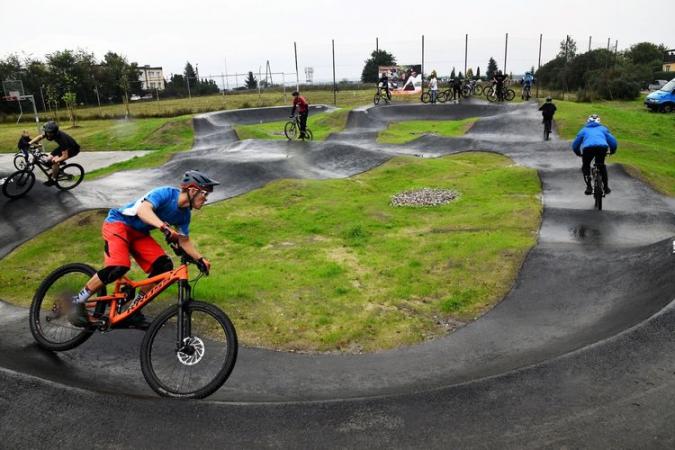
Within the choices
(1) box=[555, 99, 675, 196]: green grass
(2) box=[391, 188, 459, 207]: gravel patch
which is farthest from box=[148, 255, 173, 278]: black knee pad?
(1) box=[555, 99, 675, 196]: green grass

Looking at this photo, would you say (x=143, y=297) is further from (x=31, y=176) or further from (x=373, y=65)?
(x=373, y=65)

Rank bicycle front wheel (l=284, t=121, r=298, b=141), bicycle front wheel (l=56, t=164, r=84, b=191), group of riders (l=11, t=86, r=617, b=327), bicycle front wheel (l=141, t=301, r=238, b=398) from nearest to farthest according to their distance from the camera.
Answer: bicycle front wheel (l=141, t=301, r=238, b=398), group of riders (l=11, t=86, r=617, b=327), bicycle front wheel (l=56, t=164, r=84, b=191), bicycle front wheel (l=284, t=121, r=298, b=141)

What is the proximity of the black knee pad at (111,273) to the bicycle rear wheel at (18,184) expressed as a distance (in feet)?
31.8

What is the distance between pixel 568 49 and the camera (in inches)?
2045

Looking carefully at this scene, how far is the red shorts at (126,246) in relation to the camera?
5.14 m

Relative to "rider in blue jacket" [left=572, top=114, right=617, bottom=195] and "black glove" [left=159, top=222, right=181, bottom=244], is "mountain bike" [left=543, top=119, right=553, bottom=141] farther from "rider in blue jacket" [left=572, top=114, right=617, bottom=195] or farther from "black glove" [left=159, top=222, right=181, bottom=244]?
"black glove" [left=159, top=222, right=181, bottom=244]

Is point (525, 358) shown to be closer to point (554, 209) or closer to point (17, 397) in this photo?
point (17, 397)

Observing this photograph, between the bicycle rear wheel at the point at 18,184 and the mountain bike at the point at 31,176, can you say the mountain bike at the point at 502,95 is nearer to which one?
the mountain bike at the point at 31,176

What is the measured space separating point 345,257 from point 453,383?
4.80 meters

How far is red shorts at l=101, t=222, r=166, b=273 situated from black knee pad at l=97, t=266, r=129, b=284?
0.04m

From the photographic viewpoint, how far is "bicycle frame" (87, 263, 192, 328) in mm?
4641

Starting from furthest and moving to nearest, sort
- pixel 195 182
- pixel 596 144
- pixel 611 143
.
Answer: pixel 611 143, pixel 596 144, pixel 195 182

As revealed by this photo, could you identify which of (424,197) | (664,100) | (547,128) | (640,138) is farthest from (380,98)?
(424,197)

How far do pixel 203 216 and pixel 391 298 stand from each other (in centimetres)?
695
